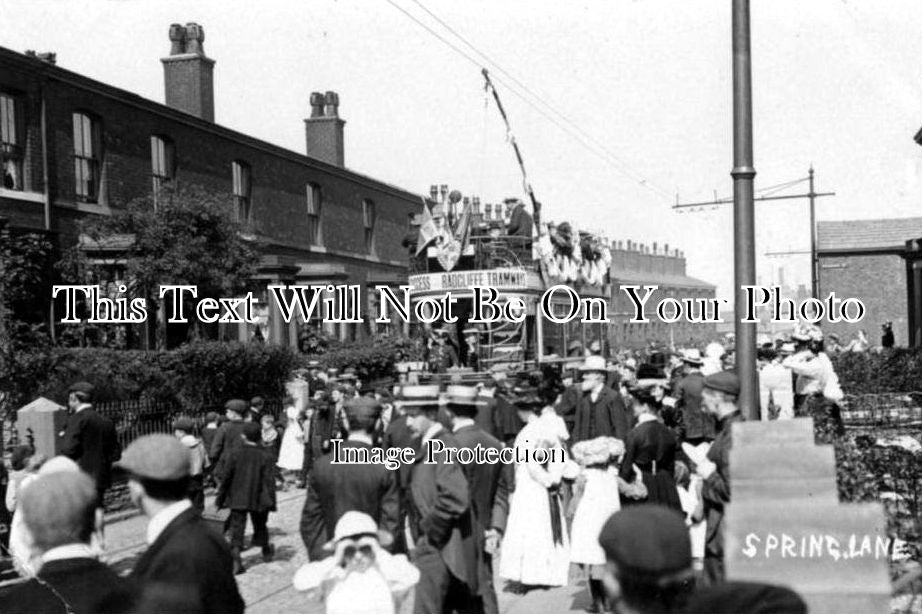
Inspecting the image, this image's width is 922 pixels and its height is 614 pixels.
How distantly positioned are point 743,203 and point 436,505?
353 cm

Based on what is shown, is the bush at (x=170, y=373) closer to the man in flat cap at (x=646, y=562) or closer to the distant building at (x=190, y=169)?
the distant building at (x=190, y=169)

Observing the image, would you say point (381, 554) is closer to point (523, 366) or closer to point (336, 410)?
point (336, 410)

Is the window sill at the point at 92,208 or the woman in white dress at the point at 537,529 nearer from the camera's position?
the woman in white dress at the point at 537,529

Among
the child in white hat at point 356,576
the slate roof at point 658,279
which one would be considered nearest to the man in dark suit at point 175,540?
the child in white hat at point 356,576

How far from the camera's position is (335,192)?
136 ft

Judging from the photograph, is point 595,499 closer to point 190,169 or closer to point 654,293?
point 190,169

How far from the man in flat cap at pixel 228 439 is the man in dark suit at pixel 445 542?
5.16 metres

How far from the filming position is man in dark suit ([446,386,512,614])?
24.5 ft

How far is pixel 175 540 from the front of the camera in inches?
166

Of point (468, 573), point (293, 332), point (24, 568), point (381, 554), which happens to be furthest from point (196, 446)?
point (293, 332)

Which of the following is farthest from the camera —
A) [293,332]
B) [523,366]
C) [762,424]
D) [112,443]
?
[293,332]

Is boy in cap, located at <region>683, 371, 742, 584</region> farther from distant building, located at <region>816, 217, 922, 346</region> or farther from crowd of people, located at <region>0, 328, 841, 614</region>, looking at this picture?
distant building, located at <region>816, 217, 922, 346</region>

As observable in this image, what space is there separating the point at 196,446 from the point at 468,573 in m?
6.19

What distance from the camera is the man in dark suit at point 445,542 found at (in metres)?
7.08
